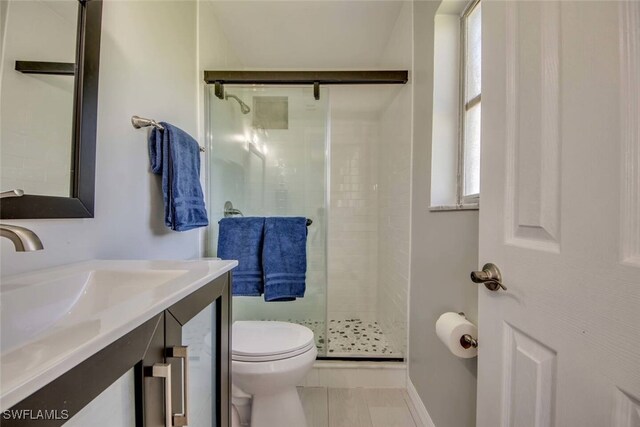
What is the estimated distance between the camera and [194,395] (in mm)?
700

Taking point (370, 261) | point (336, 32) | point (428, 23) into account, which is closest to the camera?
point (428, 23)

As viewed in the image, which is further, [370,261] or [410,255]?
[370,261]

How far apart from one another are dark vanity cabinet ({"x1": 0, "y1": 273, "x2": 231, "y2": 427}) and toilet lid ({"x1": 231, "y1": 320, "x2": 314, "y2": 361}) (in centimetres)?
29

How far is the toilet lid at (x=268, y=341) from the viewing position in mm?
1183

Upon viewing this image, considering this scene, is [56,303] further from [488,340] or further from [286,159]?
[286,159]

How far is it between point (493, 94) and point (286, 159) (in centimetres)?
149

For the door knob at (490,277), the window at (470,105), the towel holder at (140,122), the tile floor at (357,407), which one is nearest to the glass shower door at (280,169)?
the tile floor at (357,407)

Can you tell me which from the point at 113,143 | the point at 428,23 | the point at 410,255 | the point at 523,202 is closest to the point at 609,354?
the point at 523,202

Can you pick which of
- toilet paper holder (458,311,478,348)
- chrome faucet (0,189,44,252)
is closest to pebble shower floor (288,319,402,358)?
toilet paper holder (458,311,478,348)

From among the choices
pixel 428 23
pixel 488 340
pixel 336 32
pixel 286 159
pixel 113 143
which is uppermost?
pixel 336 32

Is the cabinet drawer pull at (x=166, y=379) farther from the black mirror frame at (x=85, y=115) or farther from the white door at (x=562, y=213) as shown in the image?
the white door at (x=562, y=213)

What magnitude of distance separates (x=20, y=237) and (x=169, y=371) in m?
0.34

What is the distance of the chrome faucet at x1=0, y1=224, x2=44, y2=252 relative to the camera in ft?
1.42

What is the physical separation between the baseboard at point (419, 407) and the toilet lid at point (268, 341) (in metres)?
0.65
